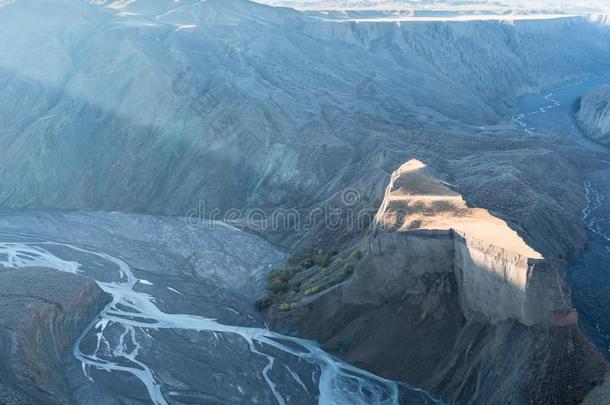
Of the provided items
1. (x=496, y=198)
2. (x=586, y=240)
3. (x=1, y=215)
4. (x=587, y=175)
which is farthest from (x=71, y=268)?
(x=587, y=175)

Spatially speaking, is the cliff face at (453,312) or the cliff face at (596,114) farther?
the cliff face at (596,114)

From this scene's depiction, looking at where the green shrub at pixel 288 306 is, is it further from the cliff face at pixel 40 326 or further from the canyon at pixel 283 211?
the cliff face at pixel 40 326

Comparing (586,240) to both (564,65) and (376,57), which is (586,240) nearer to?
(376,57)

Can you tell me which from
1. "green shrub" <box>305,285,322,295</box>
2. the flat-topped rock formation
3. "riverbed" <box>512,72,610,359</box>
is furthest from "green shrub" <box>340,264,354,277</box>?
"riverbed" <box>512,72,610,359</box>

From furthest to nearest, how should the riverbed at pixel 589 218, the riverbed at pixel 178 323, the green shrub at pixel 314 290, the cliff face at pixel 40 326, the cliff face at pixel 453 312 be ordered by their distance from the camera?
the green shrub at pixel 314 290
the riverbed at pixel 589 218
the riverbed at pixel 178 323
the cliff face at pixel 40 326
the cliff face at pixel 453 312

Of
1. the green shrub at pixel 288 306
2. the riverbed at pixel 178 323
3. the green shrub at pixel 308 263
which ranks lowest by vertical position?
the riverbed at pixel 178 323

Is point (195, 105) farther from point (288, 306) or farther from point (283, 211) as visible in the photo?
point (288, 306)

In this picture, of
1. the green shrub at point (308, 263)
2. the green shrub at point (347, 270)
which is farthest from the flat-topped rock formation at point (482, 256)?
the green shrub at point (308, 263)
